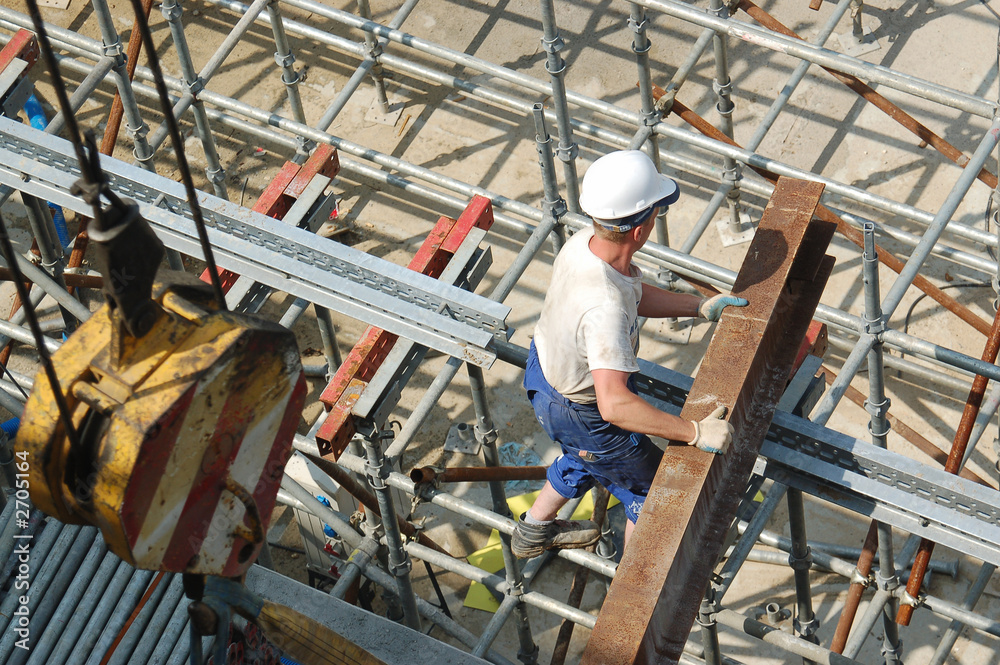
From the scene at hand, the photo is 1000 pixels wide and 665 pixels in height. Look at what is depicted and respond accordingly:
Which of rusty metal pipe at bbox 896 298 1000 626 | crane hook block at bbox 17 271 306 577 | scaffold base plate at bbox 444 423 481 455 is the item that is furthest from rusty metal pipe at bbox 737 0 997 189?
crane hook block at bbox 17 271 306 577

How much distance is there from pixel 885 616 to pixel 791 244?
3241mm

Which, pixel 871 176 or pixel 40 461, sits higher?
pixel 871 176

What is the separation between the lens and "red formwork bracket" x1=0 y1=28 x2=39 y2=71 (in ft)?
27.1

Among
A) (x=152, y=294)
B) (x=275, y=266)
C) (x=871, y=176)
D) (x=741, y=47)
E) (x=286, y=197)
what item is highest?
(x=741, y=47)

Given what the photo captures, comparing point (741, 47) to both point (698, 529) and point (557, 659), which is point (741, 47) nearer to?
point (557, 659)

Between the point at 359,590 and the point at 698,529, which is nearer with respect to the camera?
the point at 698,529

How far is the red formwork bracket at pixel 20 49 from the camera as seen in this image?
8.25 metres

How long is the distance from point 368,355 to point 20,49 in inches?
137

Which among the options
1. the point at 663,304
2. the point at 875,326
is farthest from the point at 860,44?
the point at 663,304

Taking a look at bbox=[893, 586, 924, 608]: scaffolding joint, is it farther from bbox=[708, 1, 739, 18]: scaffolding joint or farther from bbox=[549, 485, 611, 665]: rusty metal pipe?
bbox=[708, 1, 739, 18]: scaffolding joint

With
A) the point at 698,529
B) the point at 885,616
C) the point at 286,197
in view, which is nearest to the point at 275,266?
Result: the point at 286,197

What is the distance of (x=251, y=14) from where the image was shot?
933 cm

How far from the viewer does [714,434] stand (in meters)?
5.53

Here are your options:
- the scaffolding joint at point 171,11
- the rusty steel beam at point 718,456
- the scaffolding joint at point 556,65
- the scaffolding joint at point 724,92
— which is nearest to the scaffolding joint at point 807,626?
the rusty steel beam at point 718,456
